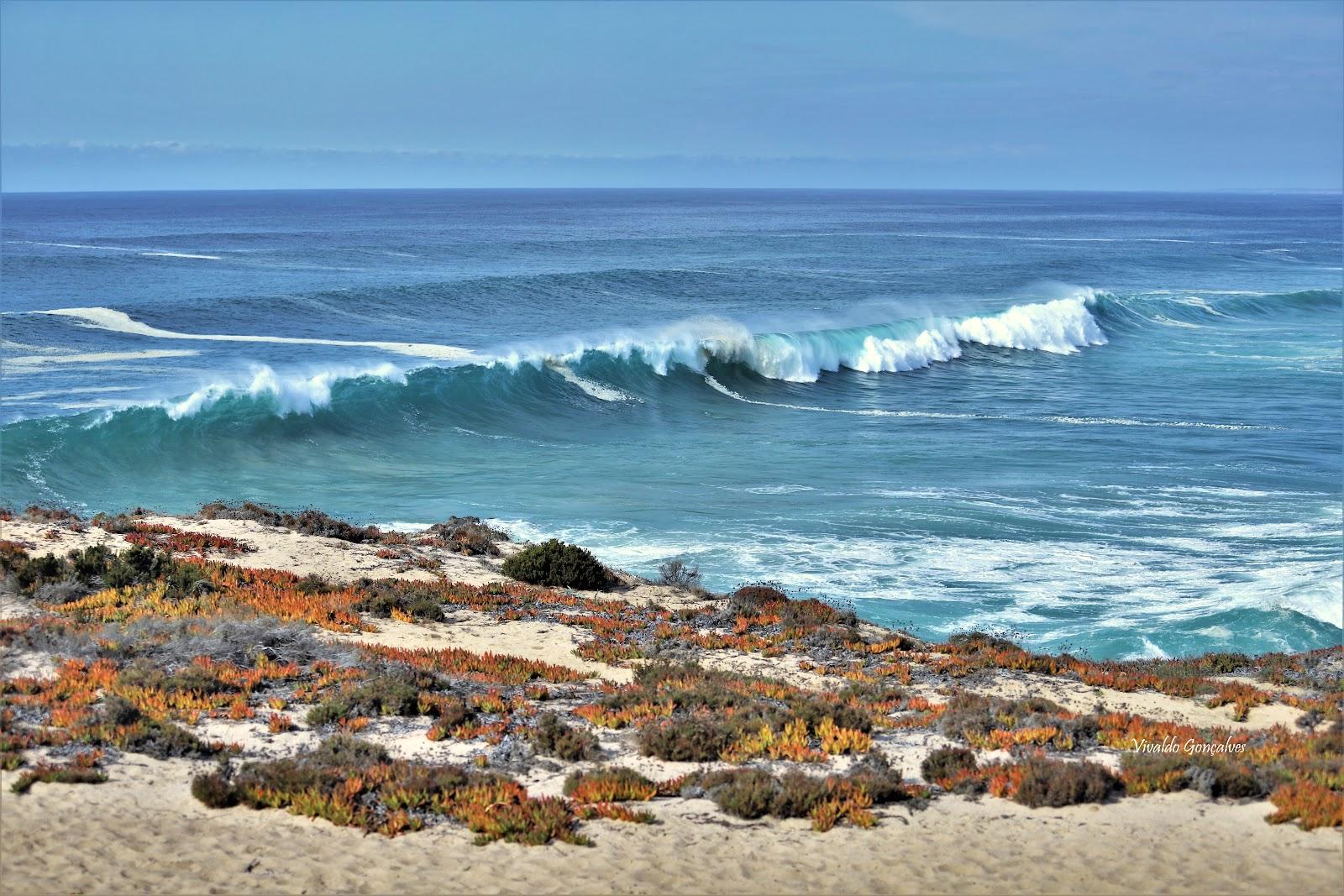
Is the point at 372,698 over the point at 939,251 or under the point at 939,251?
under

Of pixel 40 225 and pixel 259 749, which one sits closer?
pixel 259 749

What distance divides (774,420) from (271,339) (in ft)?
64.8

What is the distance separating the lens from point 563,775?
9547mm

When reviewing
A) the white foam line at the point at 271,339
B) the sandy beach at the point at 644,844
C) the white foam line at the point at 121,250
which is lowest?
the sandy beach at the point at 644,844

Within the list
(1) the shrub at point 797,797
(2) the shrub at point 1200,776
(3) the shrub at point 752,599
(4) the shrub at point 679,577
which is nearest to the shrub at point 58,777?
(1) the shrub at point 797,797

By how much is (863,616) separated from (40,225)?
11893 cm

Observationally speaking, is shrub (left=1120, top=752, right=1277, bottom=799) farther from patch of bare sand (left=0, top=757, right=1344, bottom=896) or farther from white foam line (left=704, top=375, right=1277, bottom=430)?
white foam line (left=704, top=375, right=1277, bottom=430)

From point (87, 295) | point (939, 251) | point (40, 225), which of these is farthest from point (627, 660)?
point (40, 225)

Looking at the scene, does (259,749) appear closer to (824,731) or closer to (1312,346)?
(824,731)

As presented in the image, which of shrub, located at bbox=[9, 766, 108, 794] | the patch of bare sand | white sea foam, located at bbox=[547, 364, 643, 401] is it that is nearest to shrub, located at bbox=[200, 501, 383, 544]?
shrub, located at bbox=[9, 766, 108, 794]

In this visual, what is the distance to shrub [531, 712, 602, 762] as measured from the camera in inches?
389

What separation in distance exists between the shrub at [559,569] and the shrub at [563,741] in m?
6.59

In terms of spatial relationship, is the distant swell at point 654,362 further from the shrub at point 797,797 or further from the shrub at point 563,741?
the shrub at point 797,797

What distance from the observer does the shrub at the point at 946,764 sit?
957 centimetres
